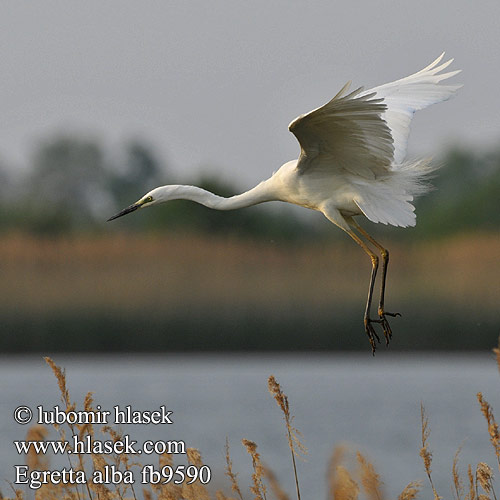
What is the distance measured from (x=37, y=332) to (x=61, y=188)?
721 inches

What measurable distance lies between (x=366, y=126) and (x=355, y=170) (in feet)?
1.71

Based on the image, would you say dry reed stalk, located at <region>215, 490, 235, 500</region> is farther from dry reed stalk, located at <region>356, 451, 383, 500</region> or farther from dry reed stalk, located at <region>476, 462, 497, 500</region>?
dry reed stalk, located at <region>476, 462, 497, 500</region>

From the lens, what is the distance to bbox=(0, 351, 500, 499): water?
373 inches

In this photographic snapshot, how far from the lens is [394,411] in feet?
40.0

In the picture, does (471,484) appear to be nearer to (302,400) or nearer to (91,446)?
(91,446)

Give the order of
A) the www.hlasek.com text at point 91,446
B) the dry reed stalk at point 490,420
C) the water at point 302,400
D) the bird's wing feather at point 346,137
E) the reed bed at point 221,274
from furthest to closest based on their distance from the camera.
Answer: the reed bed at point 221,274, the water at point 302,400, the bird's wing feather at point 346,137, the www.hlasek.com text at point 91,446, the dry reed stalk at point 490,420

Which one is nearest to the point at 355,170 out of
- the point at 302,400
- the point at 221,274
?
the point at 302,400

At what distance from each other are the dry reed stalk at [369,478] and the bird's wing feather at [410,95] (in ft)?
9.25

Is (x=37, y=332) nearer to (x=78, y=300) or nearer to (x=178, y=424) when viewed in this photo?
(x=78, y=300)

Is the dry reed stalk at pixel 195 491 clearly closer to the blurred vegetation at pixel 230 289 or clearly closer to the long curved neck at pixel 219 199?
the long curved neck at pixel 219 199

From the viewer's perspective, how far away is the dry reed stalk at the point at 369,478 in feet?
9.57

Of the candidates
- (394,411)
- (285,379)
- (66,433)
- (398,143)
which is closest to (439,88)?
(398,143)

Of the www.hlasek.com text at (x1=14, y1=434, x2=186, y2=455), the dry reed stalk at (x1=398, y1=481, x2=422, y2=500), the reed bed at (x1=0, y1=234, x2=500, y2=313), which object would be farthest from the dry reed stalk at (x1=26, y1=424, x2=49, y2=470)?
the reed bed at (x1=0, y1=234, x2=500, y2=313)

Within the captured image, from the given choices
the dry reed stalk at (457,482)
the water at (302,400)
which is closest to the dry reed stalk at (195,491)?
the dry reed stalk at (457,482)
